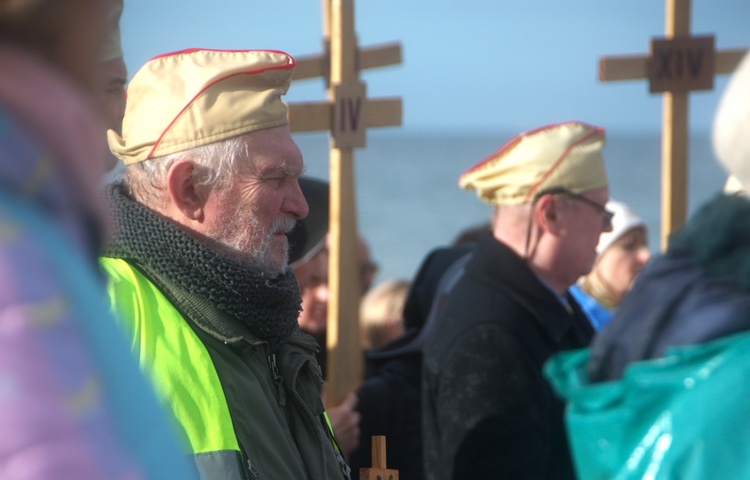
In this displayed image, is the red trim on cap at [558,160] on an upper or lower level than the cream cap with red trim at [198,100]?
lower

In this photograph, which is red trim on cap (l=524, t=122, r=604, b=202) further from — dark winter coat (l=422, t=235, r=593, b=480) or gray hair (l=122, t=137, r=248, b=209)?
gray hair (l=122, t=137, r=248, b=209)

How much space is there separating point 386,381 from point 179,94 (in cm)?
167

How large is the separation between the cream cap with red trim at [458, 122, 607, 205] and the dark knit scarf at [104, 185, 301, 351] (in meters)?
1.37

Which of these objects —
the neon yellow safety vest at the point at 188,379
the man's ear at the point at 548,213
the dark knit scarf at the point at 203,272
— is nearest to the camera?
the neon yellow safety vest at the point at 188,379

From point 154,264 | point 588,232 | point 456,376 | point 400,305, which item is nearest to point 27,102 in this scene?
point 154,264

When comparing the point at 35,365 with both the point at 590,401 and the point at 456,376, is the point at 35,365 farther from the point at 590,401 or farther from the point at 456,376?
the point at 456,376

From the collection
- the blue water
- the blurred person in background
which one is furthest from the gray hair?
the blue water

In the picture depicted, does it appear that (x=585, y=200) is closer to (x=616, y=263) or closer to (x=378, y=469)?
(x=378, y=469)

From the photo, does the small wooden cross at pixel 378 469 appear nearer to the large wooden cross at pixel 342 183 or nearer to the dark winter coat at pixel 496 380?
the dark winter coat at pixel 496 380

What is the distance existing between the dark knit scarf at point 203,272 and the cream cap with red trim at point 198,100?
0.76ft

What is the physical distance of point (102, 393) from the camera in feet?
2.46

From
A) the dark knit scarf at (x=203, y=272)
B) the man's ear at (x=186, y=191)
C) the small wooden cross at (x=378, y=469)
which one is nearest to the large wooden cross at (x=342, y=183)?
the small wooden cross at (x=378, y=469)

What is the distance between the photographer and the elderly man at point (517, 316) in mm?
3000

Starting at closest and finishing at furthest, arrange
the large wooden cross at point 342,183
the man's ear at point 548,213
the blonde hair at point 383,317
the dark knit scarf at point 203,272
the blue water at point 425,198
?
the dark knit scarf at point 203,272 < the man's ear at point 548,213 < the large wooden cross at point 342,183 < the blonde hair at point 383,317 < the blue water at point 425,198
